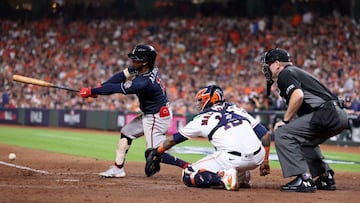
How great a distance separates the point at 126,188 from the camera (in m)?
8.01

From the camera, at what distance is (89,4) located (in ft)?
115

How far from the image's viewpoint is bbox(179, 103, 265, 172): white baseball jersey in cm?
789

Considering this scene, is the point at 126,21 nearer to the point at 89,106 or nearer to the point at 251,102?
the point at 89,106

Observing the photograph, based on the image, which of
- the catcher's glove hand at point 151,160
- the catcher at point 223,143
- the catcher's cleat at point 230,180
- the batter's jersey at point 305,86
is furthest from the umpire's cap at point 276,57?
the catcher's glove hand at point 151,160

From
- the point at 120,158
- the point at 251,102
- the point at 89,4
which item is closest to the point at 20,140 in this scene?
the point at 251,102

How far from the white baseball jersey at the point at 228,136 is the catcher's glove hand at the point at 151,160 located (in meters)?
0.63

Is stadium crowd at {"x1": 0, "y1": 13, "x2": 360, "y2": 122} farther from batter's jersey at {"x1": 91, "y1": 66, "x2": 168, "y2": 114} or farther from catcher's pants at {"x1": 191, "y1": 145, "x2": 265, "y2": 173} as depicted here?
catcher's pants at {"x1": 191, "y1": 145, "x2": 265, "y2": 173}

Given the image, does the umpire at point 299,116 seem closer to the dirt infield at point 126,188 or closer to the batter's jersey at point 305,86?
the batter's jersey at point 305,86

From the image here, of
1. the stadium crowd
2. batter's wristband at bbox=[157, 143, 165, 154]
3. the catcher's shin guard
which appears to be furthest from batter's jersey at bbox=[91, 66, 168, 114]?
the stadium crowd

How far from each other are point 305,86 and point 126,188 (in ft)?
8.32

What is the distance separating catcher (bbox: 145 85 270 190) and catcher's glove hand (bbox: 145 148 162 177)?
9.5 inches

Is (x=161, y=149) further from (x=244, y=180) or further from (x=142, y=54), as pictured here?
(x=142, y=54)

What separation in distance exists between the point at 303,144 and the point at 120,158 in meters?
2.77

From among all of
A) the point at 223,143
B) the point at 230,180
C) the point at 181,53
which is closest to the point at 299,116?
the point at 223,143
